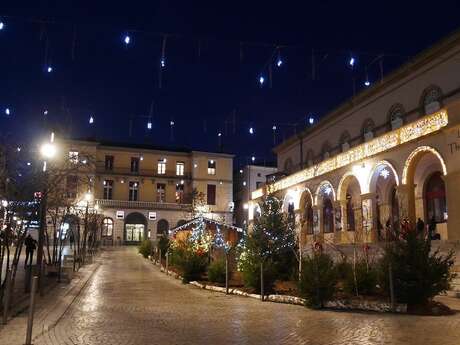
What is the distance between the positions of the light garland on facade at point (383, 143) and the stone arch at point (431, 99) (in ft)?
9.37

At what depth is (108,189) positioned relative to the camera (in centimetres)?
6419

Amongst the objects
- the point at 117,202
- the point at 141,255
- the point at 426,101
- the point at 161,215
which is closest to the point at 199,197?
the point at 161,215

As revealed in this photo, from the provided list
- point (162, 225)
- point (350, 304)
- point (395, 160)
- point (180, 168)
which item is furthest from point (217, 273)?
point (180, 168)

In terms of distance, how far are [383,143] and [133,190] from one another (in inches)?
1814

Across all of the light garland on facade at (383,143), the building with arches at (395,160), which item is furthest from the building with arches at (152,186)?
the light garland on facade at (383,143)

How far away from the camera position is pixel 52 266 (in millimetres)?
20422

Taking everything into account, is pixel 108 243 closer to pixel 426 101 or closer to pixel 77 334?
pixel 426 101

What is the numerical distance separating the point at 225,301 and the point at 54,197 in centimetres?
788

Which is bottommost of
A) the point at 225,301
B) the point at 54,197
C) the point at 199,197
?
the point at 225,301

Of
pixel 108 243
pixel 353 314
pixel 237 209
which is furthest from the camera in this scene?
pixel 237 209

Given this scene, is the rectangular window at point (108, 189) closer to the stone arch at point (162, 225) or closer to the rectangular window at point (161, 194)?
the rectangular window at point (161, 194)

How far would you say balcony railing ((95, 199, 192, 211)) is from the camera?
62062 mm

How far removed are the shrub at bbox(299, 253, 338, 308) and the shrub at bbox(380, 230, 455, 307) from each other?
4.65 feet

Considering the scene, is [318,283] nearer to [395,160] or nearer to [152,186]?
[395,160]
